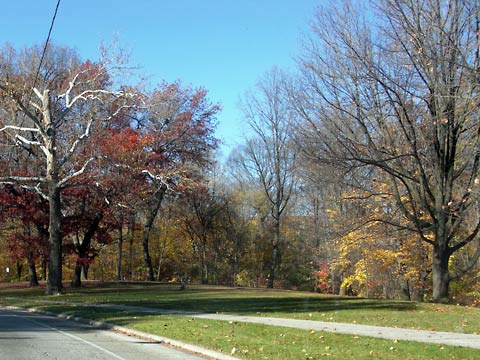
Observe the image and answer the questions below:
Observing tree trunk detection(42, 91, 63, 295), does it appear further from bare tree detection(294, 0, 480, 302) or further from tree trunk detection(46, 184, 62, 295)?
bare tree detection(294, 0, 480, 302)

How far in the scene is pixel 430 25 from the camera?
16.7 metres

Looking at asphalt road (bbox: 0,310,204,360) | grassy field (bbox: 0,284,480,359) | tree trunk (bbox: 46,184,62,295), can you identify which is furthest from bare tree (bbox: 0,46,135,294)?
asphalt road (bbox: 0,310,204,360)

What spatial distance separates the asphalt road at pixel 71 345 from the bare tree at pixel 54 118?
40.6 ft

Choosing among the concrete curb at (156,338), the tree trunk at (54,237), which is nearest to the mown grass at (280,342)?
the concrete curb at (156,338)

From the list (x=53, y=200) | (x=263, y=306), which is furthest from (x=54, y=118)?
(x=263, y=306)

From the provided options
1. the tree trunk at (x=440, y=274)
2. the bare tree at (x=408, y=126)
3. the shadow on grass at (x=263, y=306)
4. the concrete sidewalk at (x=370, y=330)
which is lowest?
the shadow on grass at (x=263, y=306)

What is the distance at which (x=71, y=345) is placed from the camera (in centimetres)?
1168

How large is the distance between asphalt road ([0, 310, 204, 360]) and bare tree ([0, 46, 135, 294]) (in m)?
12.4

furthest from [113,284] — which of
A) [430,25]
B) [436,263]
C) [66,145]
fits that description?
[430,25]

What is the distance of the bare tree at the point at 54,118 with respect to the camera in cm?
2714

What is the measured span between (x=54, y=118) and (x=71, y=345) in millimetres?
20693

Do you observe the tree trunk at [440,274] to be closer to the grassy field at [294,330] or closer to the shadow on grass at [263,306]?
the shadow on grass at [263,306]

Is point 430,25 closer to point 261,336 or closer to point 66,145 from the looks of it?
point 261,336

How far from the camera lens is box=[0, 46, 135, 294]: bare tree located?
89.0 feet
